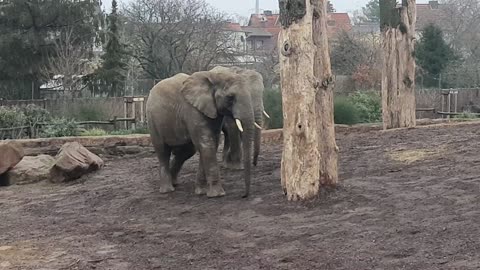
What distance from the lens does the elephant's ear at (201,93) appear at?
806 cm

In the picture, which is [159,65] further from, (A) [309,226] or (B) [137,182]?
(A) [309,226]

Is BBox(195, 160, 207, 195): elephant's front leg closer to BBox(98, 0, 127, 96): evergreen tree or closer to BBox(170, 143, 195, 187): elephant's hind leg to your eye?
BBox(170, 143, 195, 187): elephant's hind leg

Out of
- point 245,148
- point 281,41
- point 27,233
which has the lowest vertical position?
point 27,233

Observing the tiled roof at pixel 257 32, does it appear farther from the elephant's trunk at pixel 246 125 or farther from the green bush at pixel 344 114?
the elephant's trunk at pixel 246 125

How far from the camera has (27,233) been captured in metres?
7.33

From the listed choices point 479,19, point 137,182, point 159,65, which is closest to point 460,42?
point 479,19

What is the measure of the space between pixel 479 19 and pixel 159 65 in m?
22.7

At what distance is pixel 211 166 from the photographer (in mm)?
8117

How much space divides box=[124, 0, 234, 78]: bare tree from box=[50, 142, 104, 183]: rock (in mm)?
18762

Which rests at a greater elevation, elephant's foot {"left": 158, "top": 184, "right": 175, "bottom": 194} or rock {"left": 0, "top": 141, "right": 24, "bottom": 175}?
rock {"left": 0, "top": 141, "right": 24, "bottom": 175}

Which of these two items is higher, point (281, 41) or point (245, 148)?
point (281, 41)

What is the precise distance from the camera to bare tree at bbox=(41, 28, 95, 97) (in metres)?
26.1

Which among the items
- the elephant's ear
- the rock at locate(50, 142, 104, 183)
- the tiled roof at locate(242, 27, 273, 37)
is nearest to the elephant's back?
the elephant's ear

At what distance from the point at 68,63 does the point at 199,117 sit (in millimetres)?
18806
